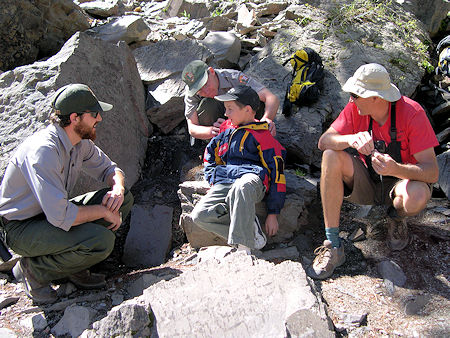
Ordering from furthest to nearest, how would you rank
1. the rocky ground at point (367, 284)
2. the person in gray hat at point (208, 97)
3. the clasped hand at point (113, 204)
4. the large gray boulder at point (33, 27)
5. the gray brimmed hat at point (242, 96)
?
the large gray boulder at point (33, 27), the person in gray hat at point (208, 97), the gray brimmed hat at point (242, 96), the clasped hand at point (113, 204), the rocky ground at point (367, 284)

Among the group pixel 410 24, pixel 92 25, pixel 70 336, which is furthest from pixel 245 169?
pixel 92 25

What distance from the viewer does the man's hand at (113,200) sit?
3.41 meters

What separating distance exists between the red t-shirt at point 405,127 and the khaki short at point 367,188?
23 centimetres

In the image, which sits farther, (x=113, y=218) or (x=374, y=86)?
(x=113, y=218)

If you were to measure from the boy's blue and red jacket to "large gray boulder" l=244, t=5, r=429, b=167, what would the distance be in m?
0.89

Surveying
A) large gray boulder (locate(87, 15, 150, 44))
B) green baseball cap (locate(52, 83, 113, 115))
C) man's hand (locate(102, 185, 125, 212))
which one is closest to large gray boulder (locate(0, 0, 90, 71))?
large gray boulder (locate(87, 15, 150, 44))

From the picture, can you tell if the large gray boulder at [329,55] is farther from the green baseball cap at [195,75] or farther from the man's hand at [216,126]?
the green baseball cap at [195,75]

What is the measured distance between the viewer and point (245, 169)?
3734mm

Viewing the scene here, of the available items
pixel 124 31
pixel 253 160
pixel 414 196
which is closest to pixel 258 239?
pixel 253 160

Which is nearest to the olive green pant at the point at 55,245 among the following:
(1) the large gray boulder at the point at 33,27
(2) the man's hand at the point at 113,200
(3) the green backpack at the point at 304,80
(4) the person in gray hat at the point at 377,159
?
(2) the man's hand at the point at 113,200

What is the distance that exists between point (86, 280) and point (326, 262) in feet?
6.31

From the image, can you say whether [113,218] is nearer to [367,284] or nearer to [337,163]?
[337,163]

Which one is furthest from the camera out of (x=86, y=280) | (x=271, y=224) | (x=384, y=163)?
(x=271, y=224)

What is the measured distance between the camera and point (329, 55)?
18.6ft
